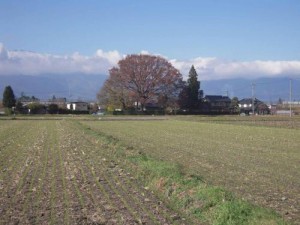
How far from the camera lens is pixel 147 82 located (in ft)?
358

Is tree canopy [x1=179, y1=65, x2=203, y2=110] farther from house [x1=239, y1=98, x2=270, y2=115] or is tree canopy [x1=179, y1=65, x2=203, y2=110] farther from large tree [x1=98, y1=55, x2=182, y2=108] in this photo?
house [x1=239, y1=98, x2=270, y2=115]

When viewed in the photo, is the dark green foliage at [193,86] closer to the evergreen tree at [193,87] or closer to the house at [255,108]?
the evergreen tree at [193,87]

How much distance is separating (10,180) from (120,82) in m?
95.7

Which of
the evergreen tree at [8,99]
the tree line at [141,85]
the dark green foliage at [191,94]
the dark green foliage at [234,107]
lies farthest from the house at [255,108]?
the evergreen tree at [8,99]

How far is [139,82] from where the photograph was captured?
108750 millimetres

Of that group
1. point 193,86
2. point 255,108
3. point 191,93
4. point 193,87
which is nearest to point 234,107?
point 255,108

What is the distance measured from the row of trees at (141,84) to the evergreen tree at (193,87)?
4381 mm

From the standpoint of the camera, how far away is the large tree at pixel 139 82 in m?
108

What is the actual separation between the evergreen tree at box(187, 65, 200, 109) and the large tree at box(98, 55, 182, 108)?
22.3 ft

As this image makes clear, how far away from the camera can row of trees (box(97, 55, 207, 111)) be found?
356ft

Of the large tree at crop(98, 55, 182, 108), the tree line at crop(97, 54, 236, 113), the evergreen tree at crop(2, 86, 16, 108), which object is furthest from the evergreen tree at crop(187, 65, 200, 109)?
the evergreen tree at crop(2, 86, 16, 108)

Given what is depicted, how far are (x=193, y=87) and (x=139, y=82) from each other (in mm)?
16316

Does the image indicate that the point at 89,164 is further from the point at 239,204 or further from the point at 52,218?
the point at 239,204

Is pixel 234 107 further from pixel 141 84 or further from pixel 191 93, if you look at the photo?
pixel 141 84
